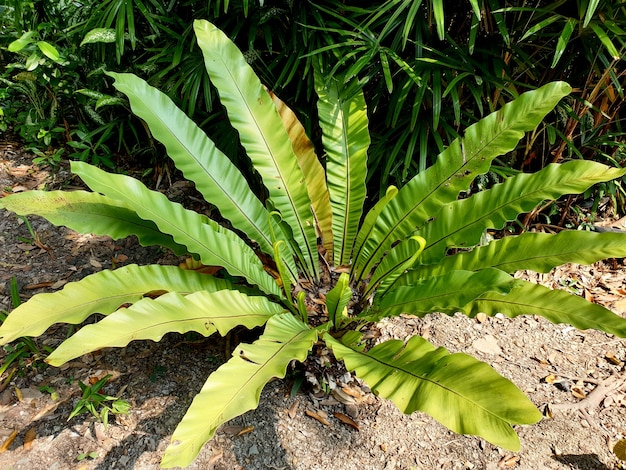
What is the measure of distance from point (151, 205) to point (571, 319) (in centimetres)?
118

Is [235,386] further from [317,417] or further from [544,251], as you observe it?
[544,251]

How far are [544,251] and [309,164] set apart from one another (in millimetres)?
848

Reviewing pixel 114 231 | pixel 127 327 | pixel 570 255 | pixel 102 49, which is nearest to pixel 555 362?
pixel 570 255

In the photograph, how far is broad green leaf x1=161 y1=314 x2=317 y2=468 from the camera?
910mm

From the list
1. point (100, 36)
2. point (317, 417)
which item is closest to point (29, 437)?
point (317, 417)

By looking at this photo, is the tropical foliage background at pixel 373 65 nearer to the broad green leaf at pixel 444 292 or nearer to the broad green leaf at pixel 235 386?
the broad green leaf at pixel 444 292

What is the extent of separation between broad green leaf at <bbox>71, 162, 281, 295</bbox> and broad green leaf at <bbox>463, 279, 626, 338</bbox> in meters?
0.68

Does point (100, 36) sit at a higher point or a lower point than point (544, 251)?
higher

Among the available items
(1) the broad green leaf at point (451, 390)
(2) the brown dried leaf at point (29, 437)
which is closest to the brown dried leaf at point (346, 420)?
(1) the broad green leaf at point (451, 390)

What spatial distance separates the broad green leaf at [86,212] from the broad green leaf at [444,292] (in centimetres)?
70

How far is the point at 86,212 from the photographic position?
1422 millimetres

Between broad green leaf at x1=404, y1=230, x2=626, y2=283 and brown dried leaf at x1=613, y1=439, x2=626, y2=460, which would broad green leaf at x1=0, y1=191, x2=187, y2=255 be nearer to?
A: broad green leaf at x1=404, y1=230, x2=626, y2=283

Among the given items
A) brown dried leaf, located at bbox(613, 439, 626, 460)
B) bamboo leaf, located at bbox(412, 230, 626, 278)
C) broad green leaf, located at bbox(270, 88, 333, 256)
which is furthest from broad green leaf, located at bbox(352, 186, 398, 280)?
brown dried leaf, located at bbox(613, 439, 626, 460)

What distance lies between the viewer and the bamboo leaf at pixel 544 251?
1.23 metres
